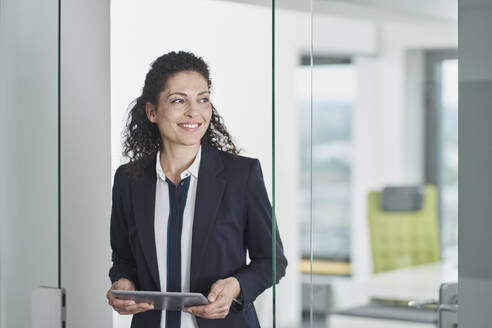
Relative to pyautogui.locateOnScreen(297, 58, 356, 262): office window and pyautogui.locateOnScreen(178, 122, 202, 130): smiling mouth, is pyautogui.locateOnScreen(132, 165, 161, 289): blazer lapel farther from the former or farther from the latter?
pyautogui.locateOnScreen(297, 58, 356, 262): office window

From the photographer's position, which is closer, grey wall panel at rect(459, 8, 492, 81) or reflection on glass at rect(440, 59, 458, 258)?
grey wall panel at rect(459, 8, 492, 81)

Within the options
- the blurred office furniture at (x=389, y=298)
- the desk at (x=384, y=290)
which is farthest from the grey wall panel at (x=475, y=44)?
the desk at (x=384, y=290)

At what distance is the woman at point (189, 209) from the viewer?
45.8 inches

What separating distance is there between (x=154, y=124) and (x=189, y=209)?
0.17 m

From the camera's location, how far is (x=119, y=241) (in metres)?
1.28

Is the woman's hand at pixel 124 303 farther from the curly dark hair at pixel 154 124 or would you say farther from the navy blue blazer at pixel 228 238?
the curly dark hair at pixel 154 124

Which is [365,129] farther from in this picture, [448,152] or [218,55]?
[218,55]

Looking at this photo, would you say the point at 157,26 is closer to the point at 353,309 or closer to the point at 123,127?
the point at 123,127

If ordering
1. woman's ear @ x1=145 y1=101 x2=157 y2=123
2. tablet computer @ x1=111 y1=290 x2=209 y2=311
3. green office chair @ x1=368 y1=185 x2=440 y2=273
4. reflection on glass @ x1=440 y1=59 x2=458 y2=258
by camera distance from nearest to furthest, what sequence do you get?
A: tablet computer @ x1=111 y1=290 x2=209 y2=311 → woman's ear @ x1=145 y1=101 x2=157 y2=123 → green office chair @ x1=368 y1=185 x2=440 y2=273 → reflection on glass @ x1=440 y1=59 x2=458 y2=258

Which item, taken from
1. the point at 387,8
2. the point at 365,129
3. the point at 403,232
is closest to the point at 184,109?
the point at 387,8

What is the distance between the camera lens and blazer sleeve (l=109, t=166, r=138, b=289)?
127 centimetres

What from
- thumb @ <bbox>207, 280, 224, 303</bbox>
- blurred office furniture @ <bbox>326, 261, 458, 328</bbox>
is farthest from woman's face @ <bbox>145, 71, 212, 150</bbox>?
blurred office furniture @ <bbox>326, 261, 458, 328</bbox>

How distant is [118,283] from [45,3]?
58 cm

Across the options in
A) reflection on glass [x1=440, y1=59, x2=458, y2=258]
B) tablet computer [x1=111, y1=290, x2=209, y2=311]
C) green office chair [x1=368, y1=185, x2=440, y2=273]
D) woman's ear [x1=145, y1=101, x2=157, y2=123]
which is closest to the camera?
tablet computer [x1=111, y1=290, x2=209, y2=311]
